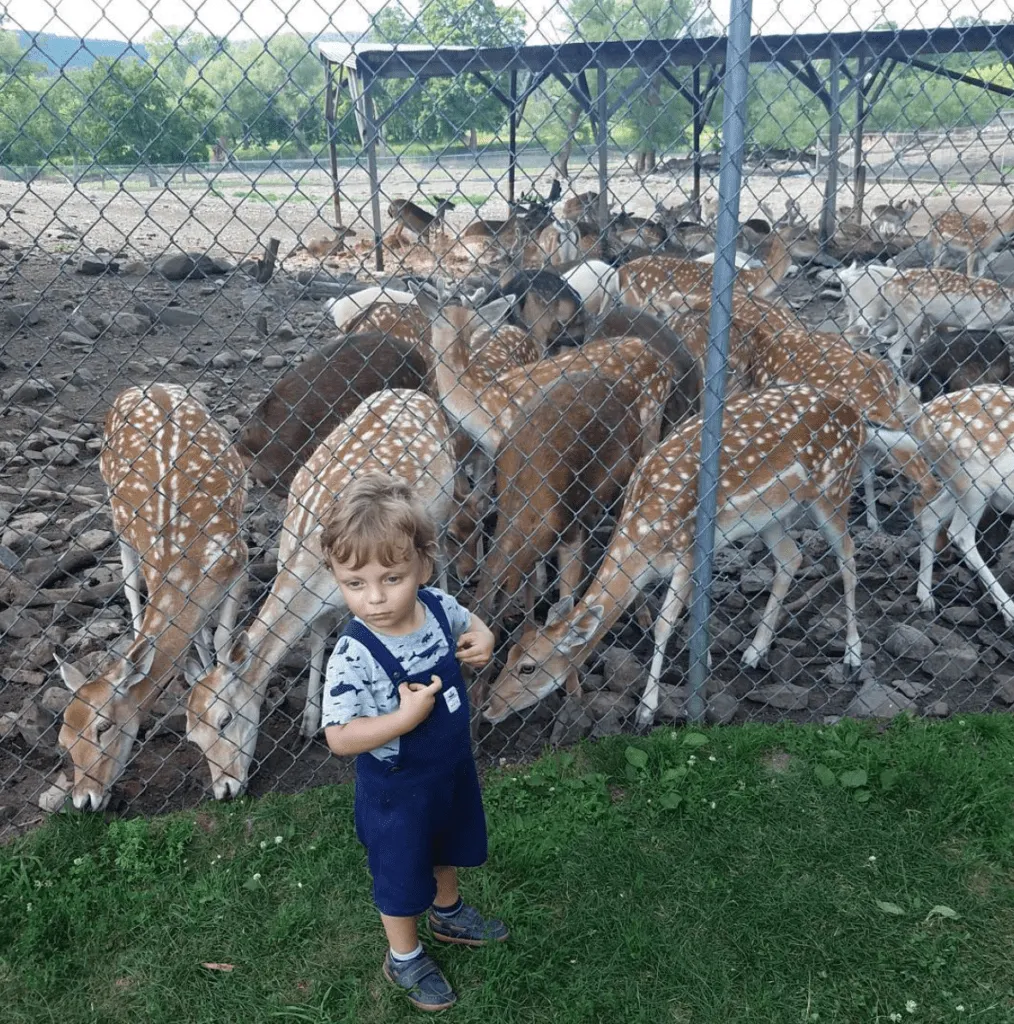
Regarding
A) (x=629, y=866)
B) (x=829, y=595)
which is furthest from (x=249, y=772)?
(x=829, y=595)

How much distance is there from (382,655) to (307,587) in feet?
5.05

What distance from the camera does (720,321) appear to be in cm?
333

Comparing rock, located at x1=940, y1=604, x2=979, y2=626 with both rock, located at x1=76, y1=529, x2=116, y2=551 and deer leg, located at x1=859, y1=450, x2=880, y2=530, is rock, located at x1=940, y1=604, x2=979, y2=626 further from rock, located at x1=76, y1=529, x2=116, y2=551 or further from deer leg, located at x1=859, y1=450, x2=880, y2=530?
rock, located at x1=76, y1=529, x2=116, y2=551

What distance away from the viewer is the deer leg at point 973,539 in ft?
15.5

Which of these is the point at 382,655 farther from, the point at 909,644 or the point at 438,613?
the point at 909,644

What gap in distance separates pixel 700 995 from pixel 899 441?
3.11m

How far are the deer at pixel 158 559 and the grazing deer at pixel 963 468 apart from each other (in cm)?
316

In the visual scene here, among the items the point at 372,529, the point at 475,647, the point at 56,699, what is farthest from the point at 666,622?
the point at 56,699

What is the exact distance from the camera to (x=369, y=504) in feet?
7.27

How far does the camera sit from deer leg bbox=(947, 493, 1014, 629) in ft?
→ 15.5

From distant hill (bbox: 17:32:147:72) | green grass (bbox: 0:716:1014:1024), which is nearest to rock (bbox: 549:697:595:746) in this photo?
green grass (bbox: 0:716:1014:1024)

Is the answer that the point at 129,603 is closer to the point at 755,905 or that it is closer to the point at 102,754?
the point at 102,754

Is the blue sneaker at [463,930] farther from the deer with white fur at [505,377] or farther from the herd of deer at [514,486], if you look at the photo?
the deer with white fur at [505,377]

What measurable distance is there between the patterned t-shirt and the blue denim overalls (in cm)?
2
